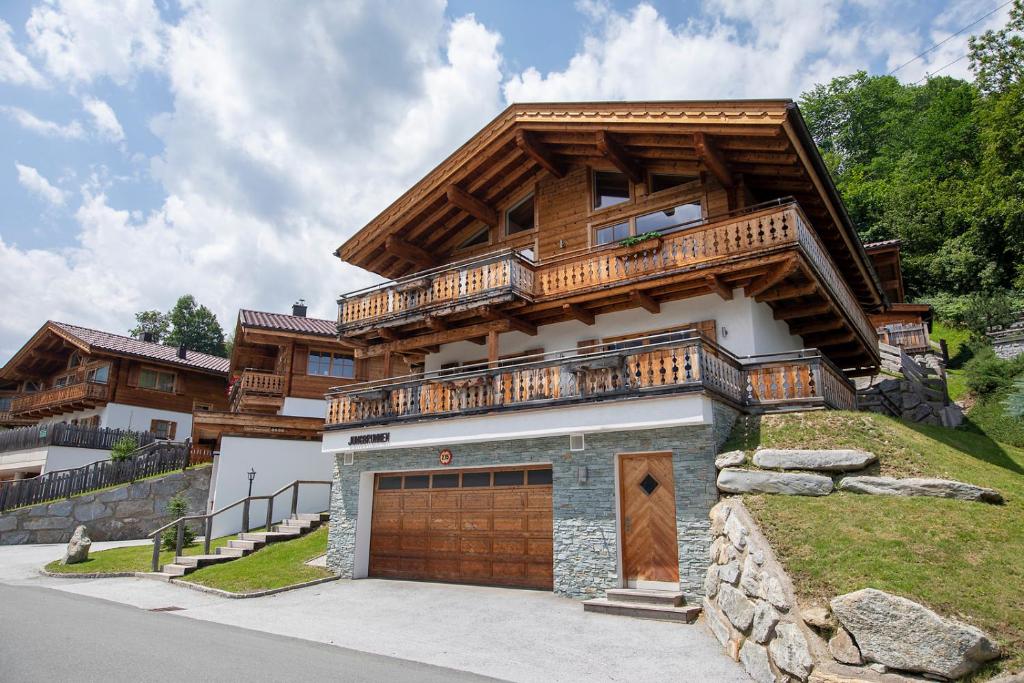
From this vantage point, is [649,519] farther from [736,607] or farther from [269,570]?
[269,570]

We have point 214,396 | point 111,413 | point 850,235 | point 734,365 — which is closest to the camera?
point 734,365

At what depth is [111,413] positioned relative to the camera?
3434 centimetres

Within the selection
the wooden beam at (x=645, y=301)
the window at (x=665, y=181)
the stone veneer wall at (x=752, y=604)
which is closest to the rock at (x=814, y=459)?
the stone veneer wall at (x=752, y=604)

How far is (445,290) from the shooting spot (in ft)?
57.2

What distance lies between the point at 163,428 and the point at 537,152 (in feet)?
94.6

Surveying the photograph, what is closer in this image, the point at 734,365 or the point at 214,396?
the point at 734,365

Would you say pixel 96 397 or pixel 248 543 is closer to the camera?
pixel 248 543

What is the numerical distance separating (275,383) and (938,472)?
2463 centimetres

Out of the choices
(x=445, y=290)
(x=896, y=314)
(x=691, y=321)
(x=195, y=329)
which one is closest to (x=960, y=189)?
(x=896, y=314)

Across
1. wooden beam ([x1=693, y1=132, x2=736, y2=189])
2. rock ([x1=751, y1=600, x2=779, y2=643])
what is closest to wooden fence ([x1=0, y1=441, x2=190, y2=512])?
wooden beam ([x1=693, y1=132, x2=736, y2=189])

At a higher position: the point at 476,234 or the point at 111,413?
the point at 476,234

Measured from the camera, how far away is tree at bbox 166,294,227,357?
219 ft

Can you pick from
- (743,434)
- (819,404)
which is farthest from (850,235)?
(743,434)

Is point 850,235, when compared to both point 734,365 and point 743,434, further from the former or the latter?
point 743,434
